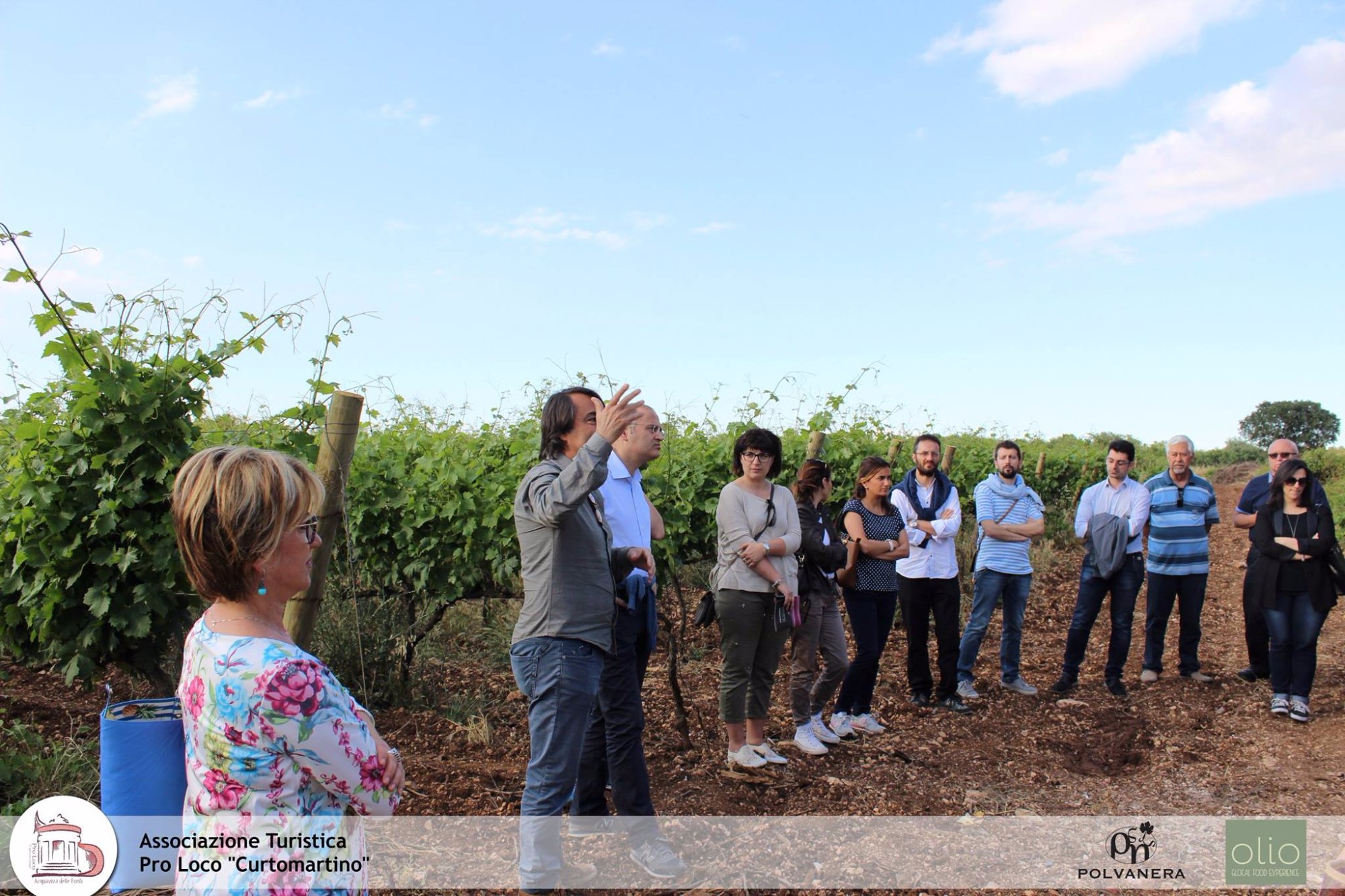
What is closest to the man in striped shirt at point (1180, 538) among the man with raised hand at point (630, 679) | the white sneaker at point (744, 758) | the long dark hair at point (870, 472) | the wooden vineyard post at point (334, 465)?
the long dark hair at point (870, 472)

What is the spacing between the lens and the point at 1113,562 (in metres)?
6.48

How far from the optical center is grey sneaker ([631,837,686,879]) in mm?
3418

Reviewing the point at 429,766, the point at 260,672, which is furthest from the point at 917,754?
the point at 260,672

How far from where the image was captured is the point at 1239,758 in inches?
208

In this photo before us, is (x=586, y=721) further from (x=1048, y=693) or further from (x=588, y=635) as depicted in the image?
(x=1048, y=693)

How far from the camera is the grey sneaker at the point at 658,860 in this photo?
342 cm

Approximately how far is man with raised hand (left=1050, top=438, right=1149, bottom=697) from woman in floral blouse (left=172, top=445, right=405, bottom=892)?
6.02m

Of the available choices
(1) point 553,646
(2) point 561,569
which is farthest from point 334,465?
(1) point 553,646

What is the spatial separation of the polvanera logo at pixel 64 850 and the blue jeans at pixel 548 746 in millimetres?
1255

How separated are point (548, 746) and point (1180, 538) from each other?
5.55m

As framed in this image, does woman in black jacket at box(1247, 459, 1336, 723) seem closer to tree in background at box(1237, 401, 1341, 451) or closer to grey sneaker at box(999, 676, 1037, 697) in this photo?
grey sneaker at box(999, 676, 1037, 697)

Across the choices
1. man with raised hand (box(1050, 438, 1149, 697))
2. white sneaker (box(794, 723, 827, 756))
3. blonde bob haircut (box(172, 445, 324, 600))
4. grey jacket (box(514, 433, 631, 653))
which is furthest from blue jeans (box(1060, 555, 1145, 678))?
blonde bob haircut (box(172, 445, 324, 600))

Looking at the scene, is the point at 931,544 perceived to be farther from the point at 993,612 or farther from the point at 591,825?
the point at 591,825

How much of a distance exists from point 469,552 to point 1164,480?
16.9 feet
